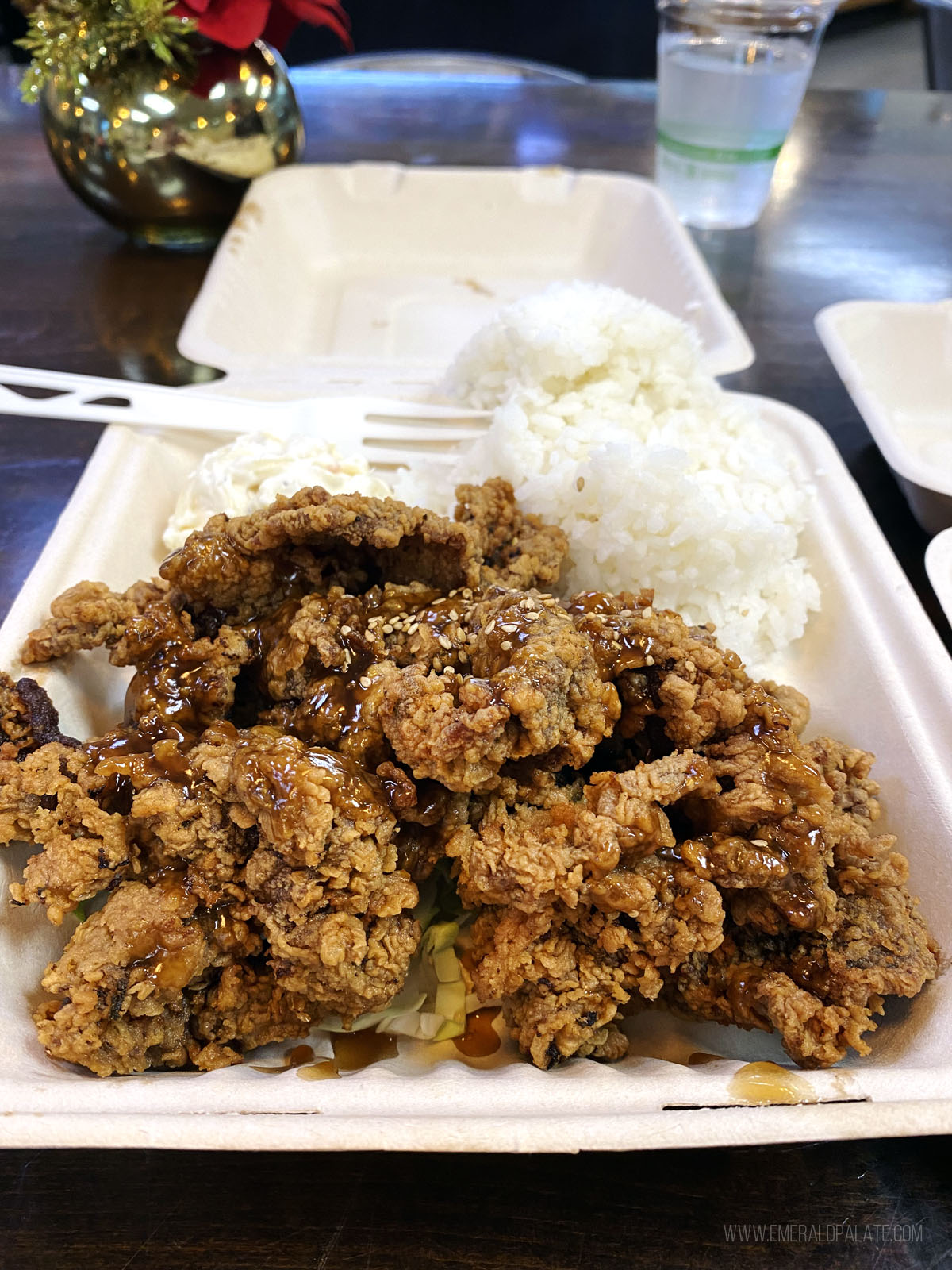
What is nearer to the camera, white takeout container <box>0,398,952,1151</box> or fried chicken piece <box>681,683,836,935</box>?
white takeout container <box>0,398,952,1151</box>

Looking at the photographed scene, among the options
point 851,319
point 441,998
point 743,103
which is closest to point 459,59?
point 743,103

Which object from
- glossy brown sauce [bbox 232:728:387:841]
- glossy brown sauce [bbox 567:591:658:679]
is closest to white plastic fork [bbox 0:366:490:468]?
glossy brown sauce [bbox 567:591:658:679]

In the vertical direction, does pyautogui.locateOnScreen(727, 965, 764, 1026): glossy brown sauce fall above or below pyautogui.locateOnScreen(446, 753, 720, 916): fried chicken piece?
below

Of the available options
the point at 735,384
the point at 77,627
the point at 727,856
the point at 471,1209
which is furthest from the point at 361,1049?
the point at 735,384

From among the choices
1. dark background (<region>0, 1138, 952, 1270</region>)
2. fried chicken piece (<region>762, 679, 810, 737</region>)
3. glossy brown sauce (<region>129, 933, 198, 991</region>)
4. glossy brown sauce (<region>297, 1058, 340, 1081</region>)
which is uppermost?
fried chicken piece (<region>762, 679, 810, 737</region>)

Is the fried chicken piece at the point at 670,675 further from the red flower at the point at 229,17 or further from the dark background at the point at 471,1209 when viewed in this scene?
the red flower at the point at 229,17

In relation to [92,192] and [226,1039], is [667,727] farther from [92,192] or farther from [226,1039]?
[92,192]

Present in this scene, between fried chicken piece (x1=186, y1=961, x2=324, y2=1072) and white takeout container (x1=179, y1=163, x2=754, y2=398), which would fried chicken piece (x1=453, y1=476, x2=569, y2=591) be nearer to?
fried chicken piece (x1=186, y1=961, x2=324, y2=1072)
